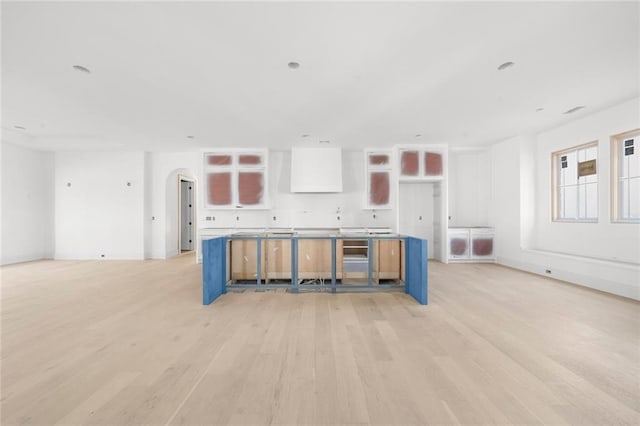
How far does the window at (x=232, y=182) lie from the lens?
6.21 metres

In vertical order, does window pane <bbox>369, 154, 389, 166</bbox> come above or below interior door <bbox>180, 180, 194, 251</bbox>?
above

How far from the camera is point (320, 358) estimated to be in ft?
6.64

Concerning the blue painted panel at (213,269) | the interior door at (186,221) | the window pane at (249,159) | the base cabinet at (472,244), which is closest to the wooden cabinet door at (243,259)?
the blue painted panel at (213,269)

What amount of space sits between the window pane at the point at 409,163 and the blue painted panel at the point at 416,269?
2621 millimetres

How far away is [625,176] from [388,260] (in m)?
3.80

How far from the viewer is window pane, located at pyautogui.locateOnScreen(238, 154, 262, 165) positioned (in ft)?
20.4

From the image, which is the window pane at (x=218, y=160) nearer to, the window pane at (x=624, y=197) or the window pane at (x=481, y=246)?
the window pane at (x=481, y=246)

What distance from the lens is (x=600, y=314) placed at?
9.54 feet

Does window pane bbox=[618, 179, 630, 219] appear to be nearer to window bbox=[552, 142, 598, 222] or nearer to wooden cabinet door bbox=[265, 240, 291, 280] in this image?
window bbox=[552, 142, 598, 222]

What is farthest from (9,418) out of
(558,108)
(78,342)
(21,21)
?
(558,108)

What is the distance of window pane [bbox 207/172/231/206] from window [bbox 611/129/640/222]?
7.17m

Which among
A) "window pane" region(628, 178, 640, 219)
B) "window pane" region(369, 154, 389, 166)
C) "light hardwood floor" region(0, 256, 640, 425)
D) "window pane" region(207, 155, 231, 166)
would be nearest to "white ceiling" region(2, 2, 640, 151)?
"window pane" region(628, 178, 640, 219)

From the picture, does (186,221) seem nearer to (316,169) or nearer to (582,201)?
(316,169)

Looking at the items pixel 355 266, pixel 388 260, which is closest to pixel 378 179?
pixel 388 260
